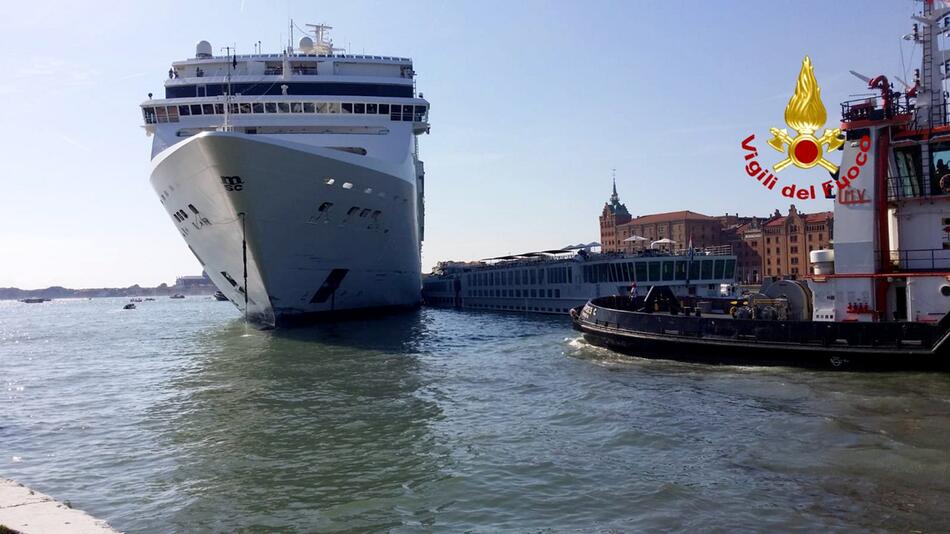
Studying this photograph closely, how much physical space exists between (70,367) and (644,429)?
26.2 m

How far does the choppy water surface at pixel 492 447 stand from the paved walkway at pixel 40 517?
4.43ft

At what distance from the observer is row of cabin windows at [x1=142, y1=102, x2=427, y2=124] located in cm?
4172

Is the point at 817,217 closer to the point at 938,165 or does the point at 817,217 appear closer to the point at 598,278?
the point at 598,278

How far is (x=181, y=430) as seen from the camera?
1598 cm

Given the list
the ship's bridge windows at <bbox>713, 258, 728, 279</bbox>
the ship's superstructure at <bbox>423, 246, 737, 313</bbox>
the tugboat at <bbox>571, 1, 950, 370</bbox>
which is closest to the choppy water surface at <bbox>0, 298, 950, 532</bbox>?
the tugboat at <bbox>571, 1, 950, 370</bbox>

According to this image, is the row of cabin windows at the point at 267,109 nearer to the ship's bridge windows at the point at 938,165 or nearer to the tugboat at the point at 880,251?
the tugboat at the point at 880,251

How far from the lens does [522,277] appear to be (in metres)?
64.5

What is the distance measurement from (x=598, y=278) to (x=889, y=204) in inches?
1290

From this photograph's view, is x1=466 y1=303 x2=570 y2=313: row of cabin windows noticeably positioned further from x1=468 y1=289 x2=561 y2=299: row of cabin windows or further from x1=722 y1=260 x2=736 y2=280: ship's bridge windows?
x1=722 y1=260 x2=736 y2=280: ship's bridge windows

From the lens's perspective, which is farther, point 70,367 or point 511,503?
point 70,367

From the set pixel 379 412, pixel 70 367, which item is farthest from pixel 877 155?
pixel 70 367

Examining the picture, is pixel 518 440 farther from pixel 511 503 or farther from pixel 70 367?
pixel 70 367

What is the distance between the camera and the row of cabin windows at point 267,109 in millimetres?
41719

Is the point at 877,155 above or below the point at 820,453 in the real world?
above
